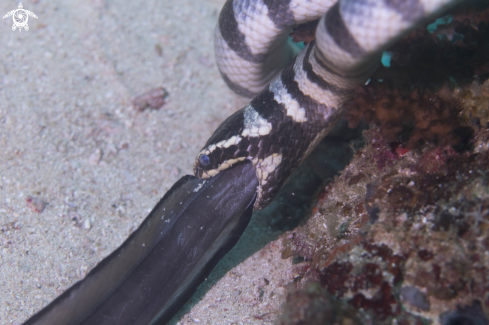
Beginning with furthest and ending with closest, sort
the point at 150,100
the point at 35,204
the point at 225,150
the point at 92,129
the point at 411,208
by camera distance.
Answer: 1. the point at 150,100
2. the point at 92,129
3. the point at 35,204
4. the point at 225,150
5. the point at 411,208

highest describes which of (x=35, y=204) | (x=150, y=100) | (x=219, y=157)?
(x=35, y=204)

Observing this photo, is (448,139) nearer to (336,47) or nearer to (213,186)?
(336,47)

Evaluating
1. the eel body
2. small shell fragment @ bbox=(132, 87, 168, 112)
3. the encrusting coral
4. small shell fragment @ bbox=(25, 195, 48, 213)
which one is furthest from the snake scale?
small shell fragment @ bbox=(132, 87, 168, 112)

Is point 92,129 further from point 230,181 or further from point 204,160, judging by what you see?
point 230,181

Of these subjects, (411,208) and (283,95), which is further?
(283,95)

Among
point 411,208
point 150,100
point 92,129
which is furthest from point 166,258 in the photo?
point 150,100

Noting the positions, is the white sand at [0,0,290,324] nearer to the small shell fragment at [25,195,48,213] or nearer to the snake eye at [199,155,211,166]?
the small shell fragment at [25,195,48,213]

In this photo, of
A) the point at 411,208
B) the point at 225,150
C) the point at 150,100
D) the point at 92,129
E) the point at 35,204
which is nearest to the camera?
the point at 411,208
